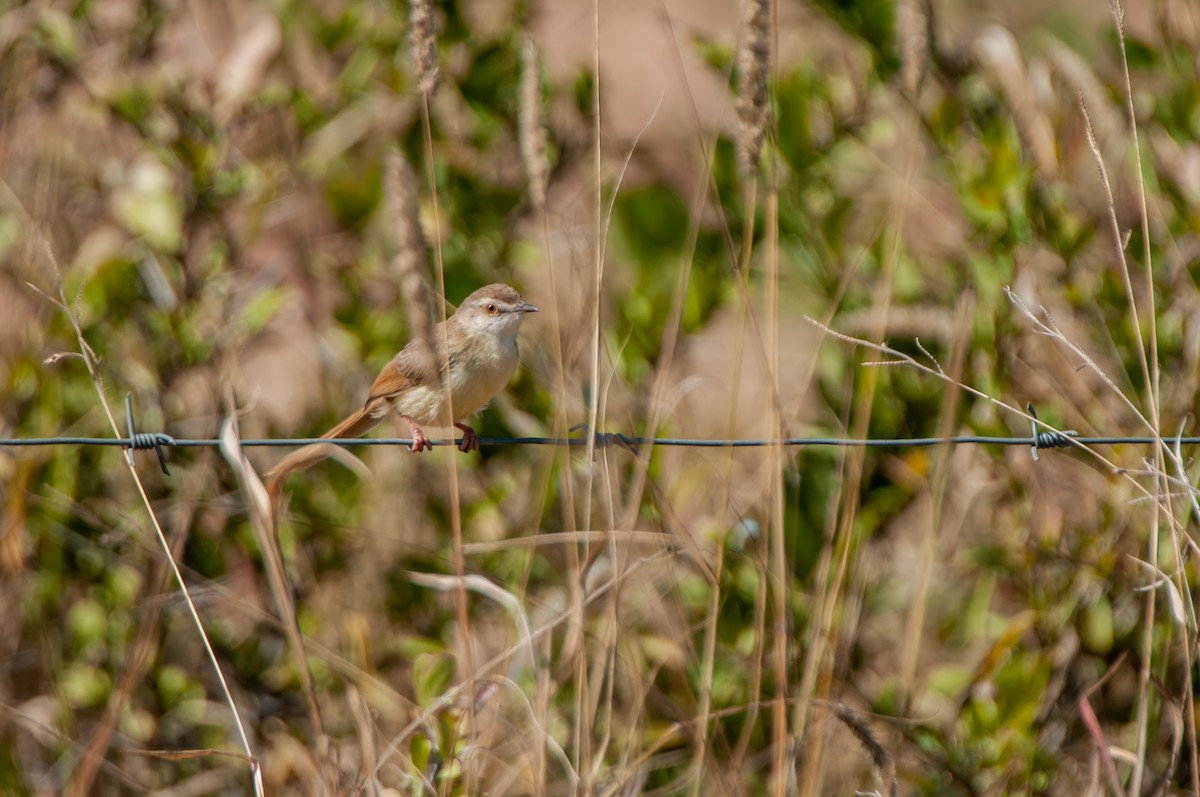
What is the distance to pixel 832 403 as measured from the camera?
4.16m

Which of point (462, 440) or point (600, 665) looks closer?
point (600, 665)

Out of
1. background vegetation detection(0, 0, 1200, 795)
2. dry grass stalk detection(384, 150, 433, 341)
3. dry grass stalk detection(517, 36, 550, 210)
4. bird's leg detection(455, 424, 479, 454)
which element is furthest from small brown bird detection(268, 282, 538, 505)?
dry grass stalk detection(384, 150, 433, 341)

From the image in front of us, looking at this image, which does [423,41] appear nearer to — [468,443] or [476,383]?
[476,383]

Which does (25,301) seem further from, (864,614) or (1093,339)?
(1093,339)

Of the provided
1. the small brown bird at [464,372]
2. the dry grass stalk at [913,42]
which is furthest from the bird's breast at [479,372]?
the dry grass stalk at [913,42]

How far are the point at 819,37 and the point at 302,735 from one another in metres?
3.53

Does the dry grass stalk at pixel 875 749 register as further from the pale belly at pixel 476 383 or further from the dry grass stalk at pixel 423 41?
the pale belly at pixel 476 383

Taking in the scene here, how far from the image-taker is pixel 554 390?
366 centimetres

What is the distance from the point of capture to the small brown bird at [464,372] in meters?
3.98

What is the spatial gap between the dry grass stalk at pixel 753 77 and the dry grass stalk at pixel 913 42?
1.34 feet

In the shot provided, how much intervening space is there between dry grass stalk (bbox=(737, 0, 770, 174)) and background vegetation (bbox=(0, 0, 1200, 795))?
105 centimetres

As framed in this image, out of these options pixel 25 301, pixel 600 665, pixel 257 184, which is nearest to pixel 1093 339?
pixel 600 665

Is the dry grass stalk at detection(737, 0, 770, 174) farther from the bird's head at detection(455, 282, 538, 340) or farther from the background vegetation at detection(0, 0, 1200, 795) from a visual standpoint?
the bird's head at detection(455, 282, 538, 340)

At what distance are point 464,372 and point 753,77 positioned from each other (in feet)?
5.56
